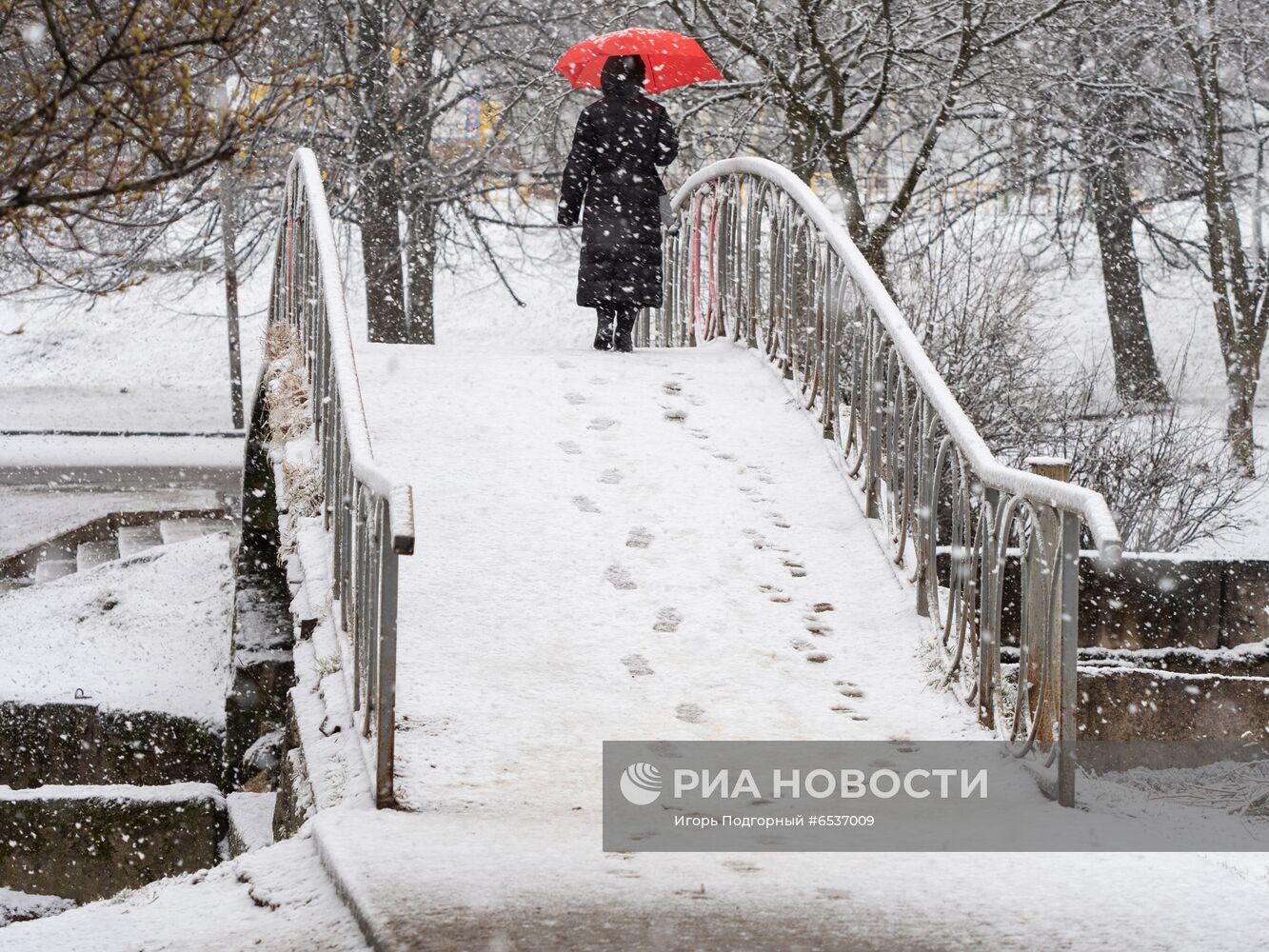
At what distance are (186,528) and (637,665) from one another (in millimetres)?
10167

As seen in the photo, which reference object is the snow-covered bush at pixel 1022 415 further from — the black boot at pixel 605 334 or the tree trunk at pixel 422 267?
the tree trunk at pixel 422 267

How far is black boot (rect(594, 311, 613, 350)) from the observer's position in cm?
808

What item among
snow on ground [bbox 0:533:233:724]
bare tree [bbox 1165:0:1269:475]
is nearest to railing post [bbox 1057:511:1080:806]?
snow on ground [bbox 0:533:233:724]

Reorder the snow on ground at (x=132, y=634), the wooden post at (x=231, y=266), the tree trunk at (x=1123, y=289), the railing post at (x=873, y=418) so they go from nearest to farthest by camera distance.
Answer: the railing post at (x=873, y=418) < the snow on ground at (x=132, y=634) < the wooden post at (x=231, y=266) < the tree trunk at (x=1123, y=289)

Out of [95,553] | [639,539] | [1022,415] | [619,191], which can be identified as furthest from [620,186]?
[95,553]

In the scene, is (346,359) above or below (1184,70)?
below

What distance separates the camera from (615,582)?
5.25m

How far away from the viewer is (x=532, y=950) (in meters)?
2.59

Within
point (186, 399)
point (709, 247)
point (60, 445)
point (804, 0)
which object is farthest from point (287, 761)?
point (186, 399)

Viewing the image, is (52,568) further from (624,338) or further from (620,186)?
(620,186)

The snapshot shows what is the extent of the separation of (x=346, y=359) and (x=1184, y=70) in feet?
44.6

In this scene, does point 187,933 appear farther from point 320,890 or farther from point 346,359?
point 346,359

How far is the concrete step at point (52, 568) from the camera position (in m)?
13.4

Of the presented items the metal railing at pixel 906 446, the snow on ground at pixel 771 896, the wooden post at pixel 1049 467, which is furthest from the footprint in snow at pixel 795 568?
the snow on ground at pixel 771 896
